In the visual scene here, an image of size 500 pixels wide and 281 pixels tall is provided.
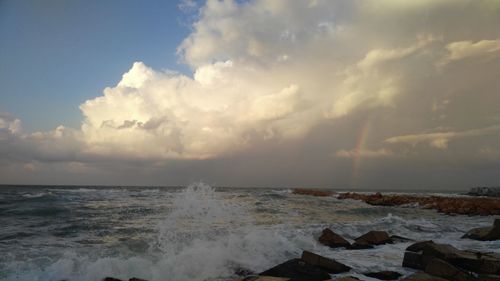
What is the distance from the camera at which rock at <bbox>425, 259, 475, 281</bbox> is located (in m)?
8.28

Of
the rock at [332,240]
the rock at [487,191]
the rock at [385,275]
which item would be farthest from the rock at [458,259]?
the rock at [487,191]

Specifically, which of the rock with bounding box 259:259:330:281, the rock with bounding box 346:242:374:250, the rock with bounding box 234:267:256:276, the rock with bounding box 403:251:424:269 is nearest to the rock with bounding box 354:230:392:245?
the rock with bounding box 346:242:374:250

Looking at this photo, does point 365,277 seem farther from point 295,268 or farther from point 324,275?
point 295,268

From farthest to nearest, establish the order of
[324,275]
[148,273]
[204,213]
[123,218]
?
[123,218] < [204,213] < [148,273] < [324,275]

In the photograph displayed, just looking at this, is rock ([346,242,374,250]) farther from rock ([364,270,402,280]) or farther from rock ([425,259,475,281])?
rock ([425,259,475,281])

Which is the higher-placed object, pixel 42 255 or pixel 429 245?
pixel 429 245

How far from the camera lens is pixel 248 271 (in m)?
10.7

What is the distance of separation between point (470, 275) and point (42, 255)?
12626 millimetres

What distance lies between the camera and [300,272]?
30.7 feet

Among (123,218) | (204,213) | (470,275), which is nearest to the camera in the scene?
(470,275)

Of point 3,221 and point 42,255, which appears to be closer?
point 42,255

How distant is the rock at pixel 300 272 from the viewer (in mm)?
9133

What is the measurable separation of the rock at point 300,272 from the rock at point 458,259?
9.47ft

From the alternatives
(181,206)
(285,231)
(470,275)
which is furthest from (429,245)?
(181,206)
